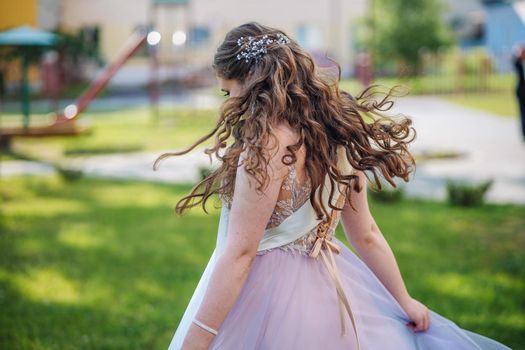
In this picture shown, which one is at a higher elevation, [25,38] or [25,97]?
[25,38]

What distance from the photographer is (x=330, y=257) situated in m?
2.08

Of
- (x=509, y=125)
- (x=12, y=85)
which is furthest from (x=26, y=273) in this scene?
(x=12, y=85)

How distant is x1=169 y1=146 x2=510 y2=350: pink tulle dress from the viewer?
6.40 feet

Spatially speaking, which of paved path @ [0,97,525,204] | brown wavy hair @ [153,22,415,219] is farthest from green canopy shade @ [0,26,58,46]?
brown wavy hair @ [153,22,415,219]

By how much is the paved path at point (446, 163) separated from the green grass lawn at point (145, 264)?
0.94 meters

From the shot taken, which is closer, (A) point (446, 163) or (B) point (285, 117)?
(B) point (285, 117)

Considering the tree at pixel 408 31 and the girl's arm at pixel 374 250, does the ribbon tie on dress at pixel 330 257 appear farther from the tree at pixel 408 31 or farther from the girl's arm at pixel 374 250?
the tree at pixel 408 31

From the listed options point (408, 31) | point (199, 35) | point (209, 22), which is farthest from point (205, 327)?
point (199, 35)

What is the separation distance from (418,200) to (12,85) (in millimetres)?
14798

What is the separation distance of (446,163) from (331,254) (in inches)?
313

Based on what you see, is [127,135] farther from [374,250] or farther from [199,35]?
[199,35]

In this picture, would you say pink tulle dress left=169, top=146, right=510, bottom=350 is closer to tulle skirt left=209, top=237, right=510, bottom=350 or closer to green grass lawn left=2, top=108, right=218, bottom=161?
tulle skirt left=209, top=237, right=510, bottom=350

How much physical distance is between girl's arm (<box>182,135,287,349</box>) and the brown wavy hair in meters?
0.03

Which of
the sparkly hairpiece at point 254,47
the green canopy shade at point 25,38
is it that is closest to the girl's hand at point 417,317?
the sparkly hairpiece at point 254,47
